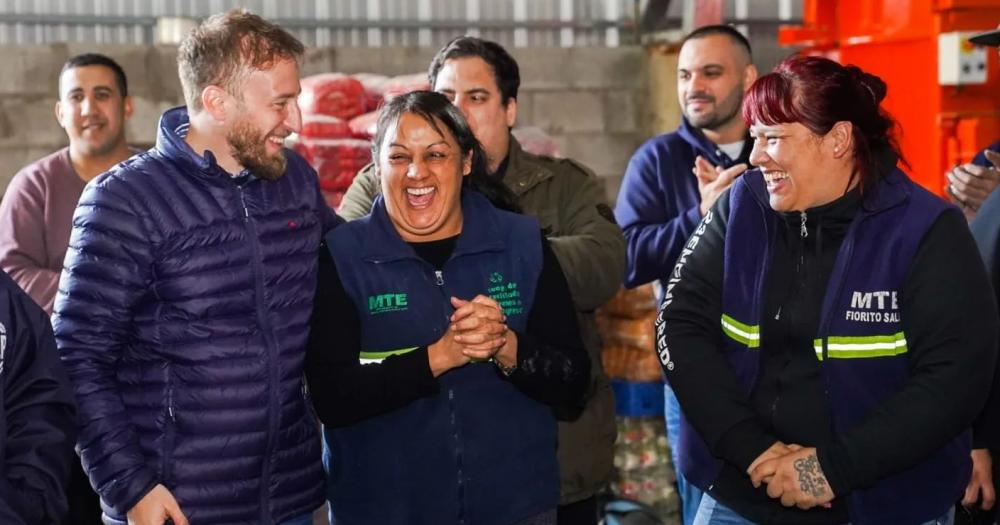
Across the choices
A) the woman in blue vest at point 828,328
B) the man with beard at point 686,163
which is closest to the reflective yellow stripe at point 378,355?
the woman in blue vest at point 828,328

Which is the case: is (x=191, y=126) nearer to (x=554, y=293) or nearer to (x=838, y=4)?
(x=554, y=293)

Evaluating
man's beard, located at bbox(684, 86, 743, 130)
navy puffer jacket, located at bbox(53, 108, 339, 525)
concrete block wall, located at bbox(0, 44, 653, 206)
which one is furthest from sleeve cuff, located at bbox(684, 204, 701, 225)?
concrete block wall, located at bbox(0, 44, 653, 206)

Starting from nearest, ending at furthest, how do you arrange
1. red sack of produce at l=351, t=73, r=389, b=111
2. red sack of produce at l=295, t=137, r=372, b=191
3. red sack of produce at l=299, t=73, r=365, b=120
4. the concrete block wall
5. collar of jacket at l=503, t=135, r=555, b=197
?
collar of jacket at l=503, t=135, r=555, b=197
red sack of produce at l=295, t=137, r=372, b=191
red sack of produce at l=299, t=73, r=365, b=120
red sack of produce at l=351, t=73, r=389, b=111
the concrete block wall

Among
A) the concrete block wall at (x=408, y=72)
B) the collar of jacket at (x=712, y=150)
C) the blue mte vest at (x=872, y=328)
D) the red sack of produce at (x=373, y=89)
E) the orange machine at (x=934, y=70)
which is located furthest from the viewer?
the concrete block wall at (x=408, y=72)

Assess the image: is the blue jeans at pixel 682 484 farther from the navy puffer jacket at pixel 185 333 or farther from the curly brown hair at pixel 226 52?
the curly brown hair at pixel 226 52

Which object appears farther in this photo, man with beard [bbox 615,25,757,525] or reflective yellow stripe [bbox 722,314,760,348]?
man with beard [bbox 615,25,757,525]

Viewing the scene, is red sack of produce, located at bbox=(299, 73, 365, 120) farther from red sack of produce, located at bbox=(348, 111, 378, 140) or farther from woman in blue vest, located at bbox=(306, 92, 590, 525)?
woman in blue vest, located at bbox=(306, 92, 590, 525)

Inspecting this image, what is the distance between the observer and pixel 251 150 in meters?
2.73

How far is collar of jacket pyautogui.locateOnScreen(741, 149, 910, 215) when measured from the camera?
272cm

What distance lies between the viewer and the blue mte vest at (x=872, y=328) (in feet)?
8.80

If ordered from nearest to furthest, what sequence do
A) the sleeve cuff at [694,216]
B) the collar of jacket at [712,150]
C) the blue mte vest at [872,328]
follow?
1. the blue mte vest at [872,328]
2. the sleeve cuff at [694,216]
3. the collar of jacket at [712,150]

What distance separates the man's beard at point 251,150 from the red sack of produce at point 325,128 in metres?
2.82

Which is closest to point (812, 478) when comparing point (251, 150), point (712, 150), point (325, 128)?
point (251, 150)

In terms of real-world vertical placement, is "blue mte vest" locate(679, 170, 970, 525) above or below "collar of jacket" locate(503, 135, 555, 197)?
below
